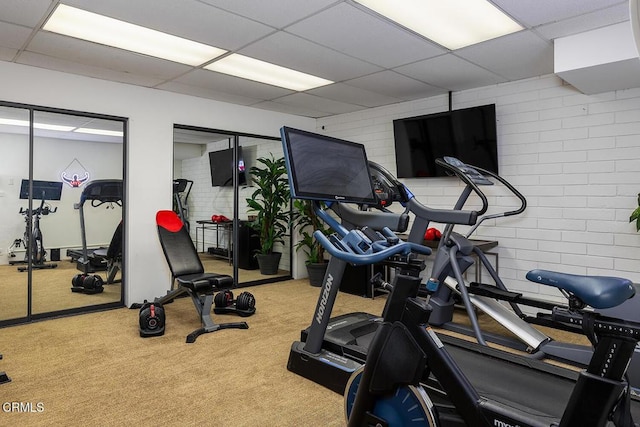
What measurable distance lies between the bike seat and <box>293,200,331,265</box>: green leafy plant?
441 cm

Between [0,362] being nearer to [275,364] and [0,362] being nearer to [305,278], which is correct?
[275,364]

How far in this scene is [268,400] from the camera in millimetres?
2566

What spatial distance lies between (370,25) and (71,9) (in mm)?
2145

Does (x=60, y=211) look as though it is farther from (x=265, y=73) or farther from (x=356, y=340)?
(x=356, y=340)

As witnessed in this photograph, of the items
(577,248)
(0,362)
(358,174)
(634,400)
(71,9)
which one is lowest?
(0,362)

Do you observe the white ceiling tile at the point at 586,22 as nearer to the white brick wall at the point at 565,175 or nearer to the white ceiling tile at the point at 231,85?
the white brick wall at the point at 565,175

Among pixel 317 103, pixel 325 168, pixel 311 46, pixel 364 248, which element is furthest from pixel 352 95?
pixel 364 248

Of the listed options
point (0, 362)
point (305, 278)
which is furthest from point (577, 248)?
point (0, 362)

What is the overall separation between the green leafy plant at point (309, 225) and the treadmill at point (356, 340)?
9.51 feet

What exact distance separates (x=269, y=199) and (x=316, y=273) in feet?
4.33

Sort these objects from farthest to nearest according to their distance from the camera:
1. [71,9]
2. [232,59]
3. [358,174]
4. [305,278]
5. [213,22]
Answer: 1. [305,278]
2. [232,59]
3. [213,22]
4. [71,9]
5. [358,174]

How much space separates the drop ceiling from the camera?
283 centimetres

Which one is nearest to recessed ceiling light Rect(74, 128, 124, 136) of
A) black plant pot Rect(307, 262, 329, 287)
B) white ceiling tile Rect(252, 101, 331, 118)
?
white ceiling tile Rect(252, 101, 331, 118)

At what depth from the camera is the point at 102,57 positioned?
3.80 metres
